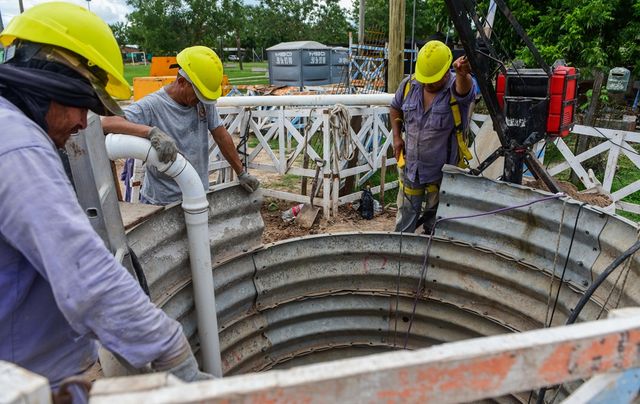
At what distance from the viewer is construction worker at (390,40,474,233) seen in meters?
3.84

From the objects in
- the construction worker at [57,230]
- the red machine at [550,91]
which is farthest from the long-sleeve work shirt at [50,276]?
the red machine at [550,91]

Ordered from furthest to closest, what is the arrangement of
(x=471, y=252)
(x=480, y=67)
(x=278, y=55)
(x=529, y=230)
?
(x=278, y=55) < (x=480, y=67) < (x=471, y=252) < (x=529, y=230)

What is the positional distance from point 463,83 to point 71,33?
3.23 m

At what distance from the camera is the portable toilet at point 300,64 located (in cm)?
2050

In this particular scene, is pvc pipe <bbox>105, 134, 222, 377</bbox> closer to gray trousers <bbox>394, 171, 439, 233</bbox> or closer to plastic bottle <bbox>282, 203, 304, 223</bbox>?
gray trousers <bbox>394, 171, 439, 233</bbox>

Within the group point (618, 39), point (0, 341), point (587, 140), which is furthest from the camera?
point (618, 39)

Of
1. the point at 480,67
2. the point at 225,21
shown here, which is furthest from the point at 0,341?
the point at 225,21

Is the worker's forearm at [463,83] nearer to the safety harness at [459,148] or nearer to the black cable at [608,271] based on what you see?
the safety harness at [459,148]

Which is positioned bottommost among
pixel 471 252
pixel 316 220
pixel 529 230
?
pixel 316 220

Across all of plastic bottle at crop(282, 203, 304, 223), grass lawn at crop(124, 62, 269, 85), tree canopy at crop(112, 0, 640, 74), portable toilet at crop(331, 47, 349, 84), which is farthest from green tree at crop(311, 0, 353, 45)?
plastic bottle at crop(282, 203, 304, 223)

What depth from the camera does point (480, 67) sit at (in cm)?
345

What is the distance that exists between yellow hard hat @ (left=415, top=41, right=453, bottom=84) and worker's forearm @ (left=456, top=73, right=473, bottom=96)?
0.15m

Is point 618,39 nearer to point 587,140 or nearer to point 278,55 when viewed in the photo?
point 587,140

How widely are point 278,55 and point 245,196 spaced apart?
1940 centimetres
